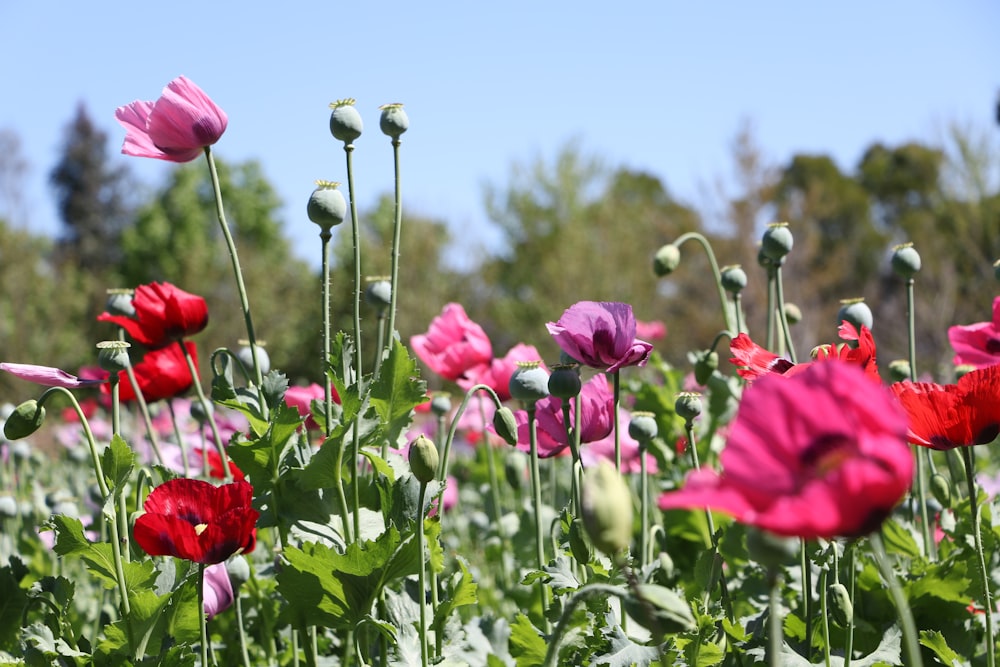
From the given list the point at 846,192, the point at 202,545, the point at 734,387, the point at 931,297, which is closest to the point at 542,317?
the point at 931,297

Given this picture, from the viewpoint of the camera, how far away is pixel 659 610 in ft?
2.90

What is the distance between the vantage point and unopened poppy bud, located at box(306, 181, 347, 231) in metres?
1.44

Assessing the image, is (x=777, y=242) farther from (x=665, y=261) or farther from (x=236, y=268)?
(x=236, y=268)

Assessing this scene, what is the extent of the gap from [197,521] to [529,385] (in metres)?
0.52

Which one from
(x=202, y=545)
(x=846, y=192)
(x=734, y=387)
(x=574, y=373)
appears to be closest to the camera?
(x=202, y=545)

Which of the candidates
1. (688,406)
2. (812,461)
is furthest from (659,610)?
(688,406)

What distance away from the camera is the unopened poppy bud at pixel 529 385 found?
1.50 metres

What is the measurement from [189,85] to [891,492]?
3.98 ft

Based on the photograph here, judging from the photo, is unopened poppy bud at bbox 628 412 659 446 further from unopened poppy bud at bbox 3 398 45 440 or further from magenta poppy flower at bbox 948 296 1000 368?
unopened poppy bud at bbox 3 398 45 440

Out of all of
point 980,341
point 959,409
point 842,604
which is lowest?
point 842,604

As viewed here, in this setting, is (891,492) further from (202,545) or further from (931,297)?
(931,297)

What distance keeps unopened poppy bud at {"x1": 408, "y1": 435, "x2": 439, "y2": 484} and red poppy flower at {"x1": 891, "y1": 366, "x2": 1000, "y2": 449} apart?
0.58 meters

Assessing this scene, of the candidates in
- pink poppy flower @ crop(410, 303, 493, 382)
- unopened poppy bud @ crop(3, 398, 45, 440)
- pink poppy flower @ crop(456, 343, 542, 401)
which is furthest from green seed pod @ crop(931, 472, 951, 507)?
unopened poppy bud @ crop(3, 398, 45, 440)

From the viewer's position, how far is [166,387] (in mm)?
2041
